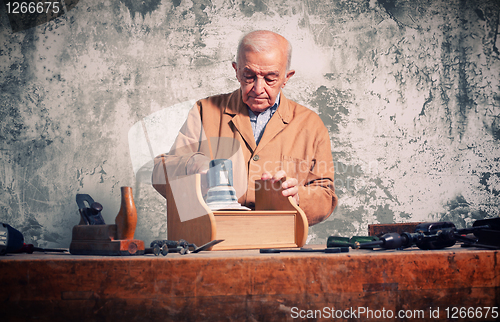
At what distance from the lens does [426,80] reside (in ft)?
10.9

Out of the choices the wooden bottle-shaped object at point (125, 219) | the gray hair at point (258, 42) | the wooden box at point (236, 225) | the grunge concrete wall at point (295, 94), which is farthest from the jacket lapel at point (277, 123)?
the grunge concrete wall at point (295, 94)

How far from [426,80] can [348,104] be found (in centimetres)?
76

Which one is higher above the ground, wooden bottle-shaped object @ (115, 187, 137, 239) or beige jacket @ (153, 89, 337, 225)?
beige jacket @ (153, 89, 337, 225)

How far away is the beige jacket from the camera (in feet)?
6.26

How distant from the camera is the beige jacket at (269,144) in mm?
1907

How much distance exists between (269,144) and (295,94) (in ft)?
4.71

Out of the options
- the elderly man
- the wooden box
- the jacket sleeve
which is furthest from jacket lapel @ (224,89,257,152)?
the wooden box

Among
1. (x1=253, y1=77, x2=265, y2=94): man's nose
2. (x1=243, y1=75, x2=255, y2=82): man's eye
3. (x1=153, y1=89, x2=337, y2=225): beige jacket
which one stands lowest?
(x1=153, y1=89, x2=337, y2=225): beige jacket

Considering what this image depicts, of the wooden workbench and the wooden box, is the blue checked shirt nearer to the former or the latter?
the wooden box

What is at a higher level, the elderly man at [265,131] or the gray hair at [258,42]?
the gray hair at [258,42]

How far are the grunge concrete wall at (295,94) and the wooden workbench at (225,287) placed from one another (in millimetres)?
2352

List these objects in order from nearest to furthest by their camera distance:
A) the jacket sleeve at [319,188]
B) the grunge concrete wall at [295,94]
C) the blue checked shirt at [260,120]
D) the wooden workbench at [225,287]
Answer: the wooden workbench at [225,287] < the jacket sleeve at [319,188] < the blue checked shirt at [260,120] < the grunge concrete wall at [295,94]

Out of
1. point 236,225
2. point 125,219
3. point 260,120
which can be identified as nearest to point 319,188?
point 260,120

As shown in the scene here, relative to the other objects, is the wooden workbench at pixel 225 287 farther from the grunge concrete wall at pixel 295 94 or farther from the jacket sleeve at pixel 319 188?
the grunge concrete wall at pixel 295 94
